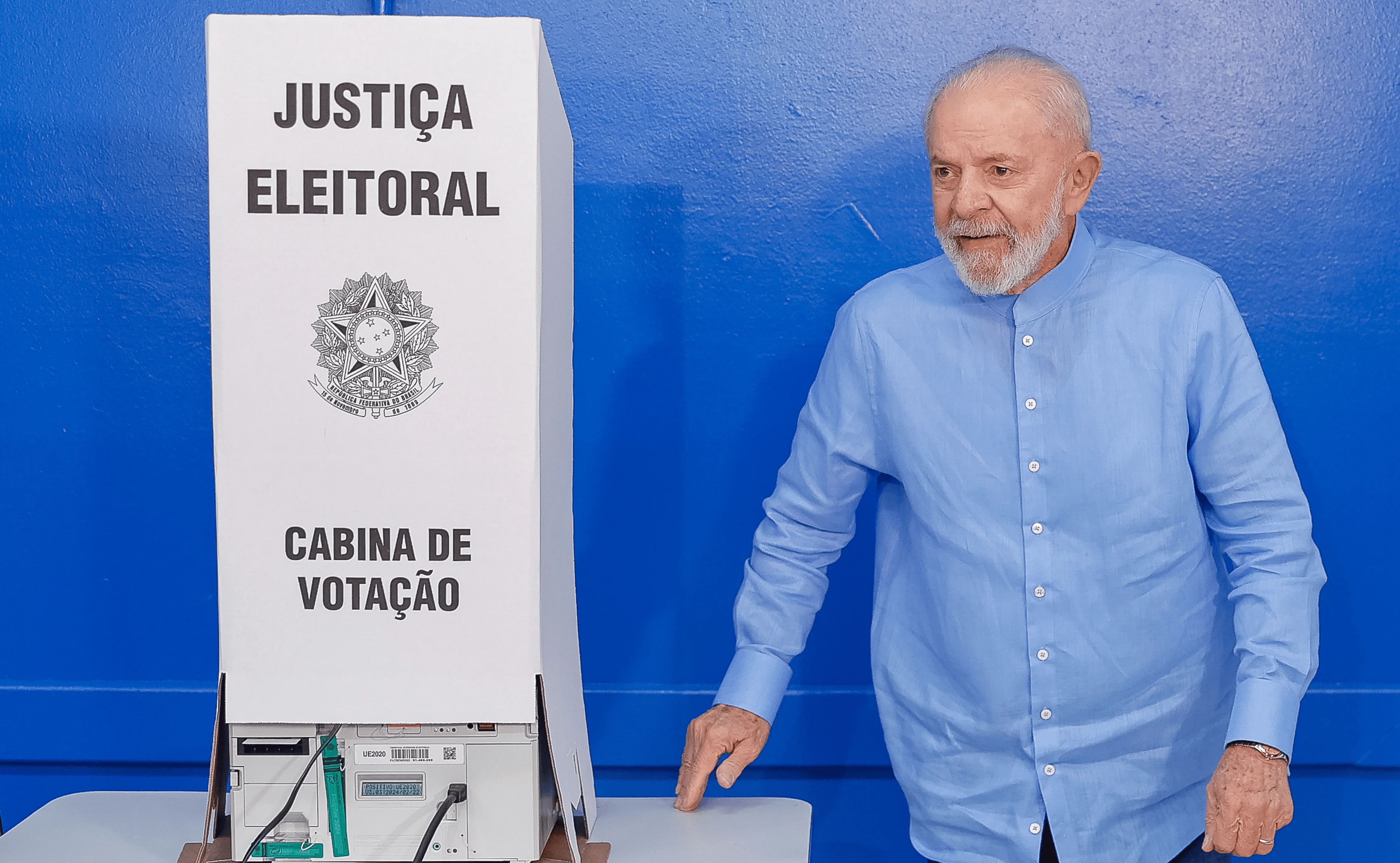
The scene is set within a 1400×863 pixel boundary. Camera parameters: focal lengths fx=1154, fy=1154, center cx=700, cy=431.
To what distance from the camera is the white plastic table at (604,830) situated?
125cm

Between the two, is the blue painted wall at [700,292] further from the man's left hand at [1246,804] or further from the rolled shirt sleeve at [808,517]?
the man's left hand at [1246,804]

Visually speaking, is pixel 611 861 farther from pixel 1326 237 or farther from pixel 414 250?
pixel 1326 237

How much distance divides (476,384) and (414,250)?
142 mm

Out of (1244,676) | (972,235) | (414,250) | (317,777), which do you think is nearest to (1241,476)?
(1244,676)

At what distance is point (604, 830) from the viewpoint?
1.32 metres

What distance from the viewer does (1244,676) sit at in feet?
4.02

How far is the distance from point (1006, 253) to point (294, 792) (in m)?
0.95

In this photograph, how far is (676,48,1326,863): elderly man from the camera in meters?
1.27

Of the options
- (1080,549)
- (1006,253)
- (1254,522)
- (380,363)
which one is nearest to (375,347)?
(380,363)

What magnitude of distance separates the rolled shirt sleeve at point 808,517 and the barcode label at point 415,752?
14.2 inches

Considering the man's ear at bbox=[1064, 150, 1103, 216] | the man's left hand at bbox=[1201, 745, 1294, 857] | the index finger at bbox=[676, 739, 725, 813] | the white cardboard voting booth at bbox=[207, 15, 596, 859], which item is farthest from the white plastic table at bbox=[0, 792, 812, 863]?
the man's ear at bbox=[1064, 150, 1103, 216]

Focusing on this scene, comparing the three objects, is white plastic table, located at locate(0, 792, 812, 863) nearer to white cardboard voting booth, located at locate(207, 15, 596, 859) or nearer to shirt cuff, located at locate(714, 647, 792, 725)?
shirt cuff, located at locate(714, 647, 792, 725)

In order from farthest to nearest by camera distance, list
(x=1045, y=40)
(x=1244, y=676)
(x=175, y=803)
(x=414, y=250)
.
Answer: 1. (x=1045, y=40)
2. (x=175, y=803)
3. (x=1244, y=676)
4. (x=414, y=250)

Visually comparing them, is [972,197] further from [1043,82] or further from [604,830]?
[604,830]
